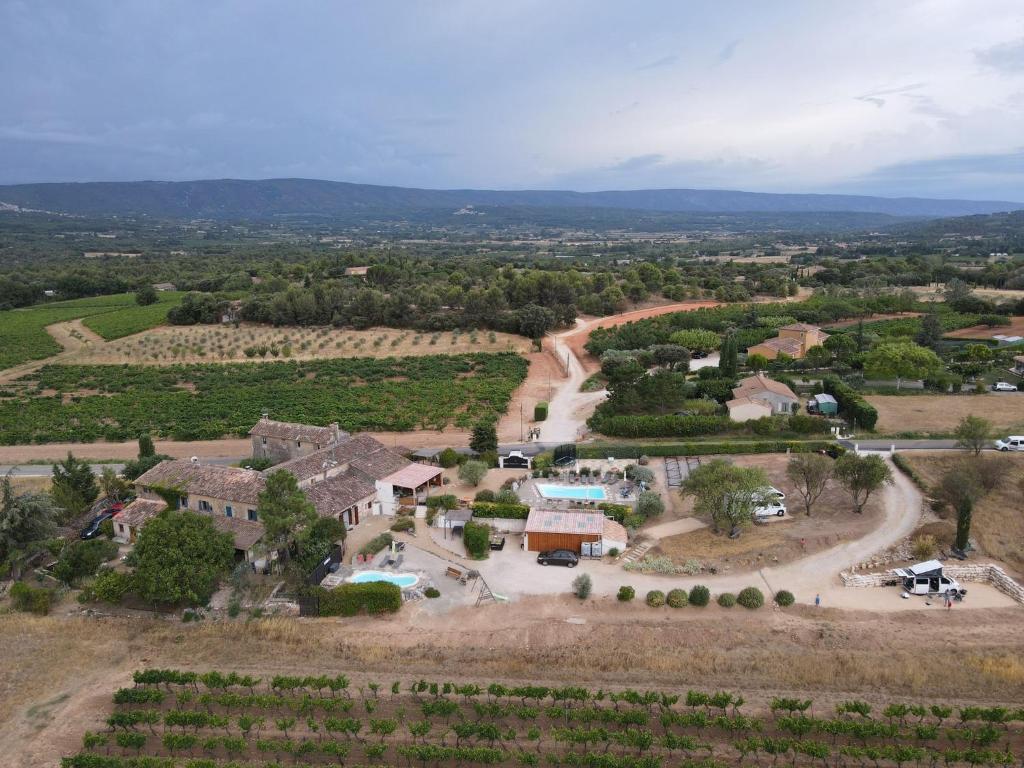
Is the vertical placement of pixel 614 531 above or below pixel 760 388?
below

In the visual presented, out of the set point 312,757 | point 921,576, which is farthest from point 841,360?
point 312,757

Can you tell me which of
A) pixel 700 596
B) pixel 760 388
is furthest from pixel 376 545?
pixel 760 388

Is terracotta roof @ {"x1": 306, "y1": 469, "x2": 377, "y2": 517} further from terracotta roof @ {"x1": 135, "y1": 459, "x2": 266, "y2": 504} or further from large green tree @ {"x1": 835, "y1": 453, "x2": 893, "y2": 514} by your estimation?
large green tree @ {"x1": 835, "y1": 453, "x2": 893, "y2": 514}

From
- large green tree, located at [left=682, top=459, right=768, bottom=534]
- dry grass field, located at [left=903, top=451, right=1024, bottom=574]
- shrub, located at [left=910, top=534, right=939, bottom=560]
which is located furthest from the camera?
large green tree, located at [left=682, top=459, right=768, bottom=534]

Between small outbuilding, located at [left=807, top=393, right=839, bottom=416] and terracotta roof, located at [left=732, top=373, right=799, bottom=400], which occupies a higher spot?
terracotta roof, located at [left=732, top=373, right=799, bottom=400]

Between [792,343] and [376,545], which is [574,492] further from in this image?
[792,343]

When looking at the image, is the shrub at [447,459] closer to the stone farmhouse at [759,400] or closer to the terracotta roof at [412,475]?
the terracotta roof at [412,475]

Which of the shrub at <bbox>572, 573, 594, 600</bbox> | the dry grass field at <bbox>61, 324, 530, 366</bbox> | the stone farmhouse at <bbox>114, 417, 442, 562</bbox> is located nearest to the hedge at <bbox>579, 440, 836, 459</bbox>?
the stone farmhouse at <bbox>114, 417, 442, 562</bbox>

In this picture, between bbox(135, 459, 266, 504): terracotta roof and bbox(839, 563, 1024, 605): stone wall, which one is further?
bbox(135, 459, 266, 504): terracotta roof
